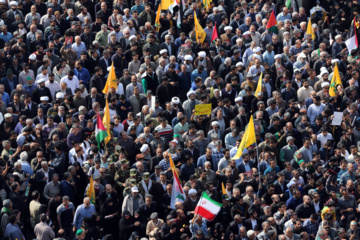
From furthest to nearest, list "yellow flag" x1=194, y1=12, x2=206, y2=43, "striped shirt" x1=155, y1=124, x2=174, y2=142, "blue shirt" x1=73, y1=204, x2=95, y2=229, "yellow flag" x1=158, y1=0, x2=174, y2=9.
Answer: "yellow flag" x1=158, y1=0, x2=174, y2=9, "yellow flag" x1=194, y1=12, x2=206, y2=43, "striped shirt" x1=155, y1=124, x2=174, y2=142, "blue shirt" x1=73, y1=204, x2=95, y2=229

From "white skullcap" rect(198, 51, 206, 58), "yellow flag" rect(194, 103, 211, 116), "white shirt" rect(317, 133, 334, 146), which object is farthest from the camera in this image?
"white skullcap" rect(198, 51, 206, 58)

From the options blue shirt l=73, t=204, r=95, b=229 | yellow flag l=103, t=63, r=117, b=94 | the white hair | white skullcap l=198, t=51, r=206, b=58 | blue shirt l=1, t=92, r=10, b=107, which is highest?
white skullcap l=198, t=51, r=206, b=58

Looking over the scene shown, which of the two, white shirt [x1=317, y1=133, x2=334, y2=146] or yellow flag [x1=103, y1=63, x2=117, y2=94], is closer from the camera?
white shirt [x1=317, y1=133, x2=334, y2=146]

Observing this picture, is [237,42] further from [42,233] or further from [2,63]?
[42,233]

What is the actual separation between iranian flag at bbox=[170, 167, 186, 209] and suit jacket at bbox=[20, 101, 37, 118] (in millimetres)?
4999

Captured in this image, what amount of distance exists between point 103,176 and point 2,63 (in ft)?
18.7

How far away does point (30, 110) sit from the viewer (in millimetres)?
29656

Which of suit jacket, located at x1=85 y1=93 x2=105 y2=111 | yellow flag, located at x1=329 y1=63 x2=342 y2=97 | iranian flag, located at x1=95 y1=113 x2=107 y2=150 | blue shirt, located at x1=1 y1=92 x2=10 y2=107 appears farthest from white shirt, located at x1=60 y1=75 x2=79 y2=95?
yellow flag, located at x1=329 y1=63 x2=342 y2=97

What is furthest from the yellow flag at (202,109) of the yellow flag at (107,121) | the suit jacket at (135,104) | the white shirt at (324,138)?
the white shirt at (324,138)

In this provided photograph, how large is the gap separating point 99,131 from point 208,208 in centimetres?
385

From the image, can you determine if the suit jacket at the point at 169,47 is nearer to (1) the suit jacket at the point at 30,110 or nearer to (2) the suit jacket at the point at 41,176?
(1) the suit jacket at the point at 30,110

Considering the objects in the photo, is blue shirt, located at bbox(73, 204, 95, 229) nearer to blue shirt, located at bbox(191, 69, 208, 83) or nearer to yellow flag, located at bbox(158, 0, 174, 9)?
blue shirt, located at bbox(191, 69, 208, 83)

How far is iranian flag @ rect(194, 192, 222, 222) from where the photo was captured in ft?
84.9

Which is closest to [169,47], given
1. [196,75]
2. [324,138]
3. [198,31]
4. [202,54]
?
[198,31]
